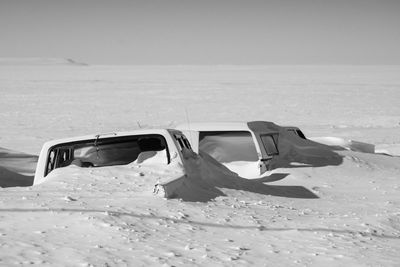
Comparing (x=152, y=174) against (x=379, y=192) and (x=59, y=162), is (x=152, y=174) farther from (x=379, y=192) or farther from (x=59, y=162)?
(x=379, y=192)

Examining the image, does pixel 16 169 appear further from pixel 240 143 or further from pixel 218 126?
pixel 240 143

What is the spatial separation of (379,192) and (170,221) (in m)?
5.07

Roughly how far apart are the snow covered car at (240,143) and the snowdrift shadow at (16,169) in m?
2.95

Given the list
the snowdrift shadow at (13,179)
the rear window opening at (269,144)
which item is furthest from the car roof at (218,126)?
the snowdrift shadow at (13,179)

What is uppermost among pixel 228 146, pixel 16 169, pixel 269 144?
pixel 269 144

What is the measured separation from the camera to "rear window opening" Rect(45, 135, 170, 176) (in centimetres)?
899

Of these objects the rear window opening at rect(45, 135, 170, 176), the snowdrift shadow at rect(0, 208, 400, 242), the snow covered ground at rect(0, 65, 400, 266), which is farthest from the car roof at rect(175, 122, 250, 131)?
the snowdrift shadow at rect(0, 208, 400, 242)

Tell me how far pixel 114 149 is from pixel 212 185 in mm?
1400

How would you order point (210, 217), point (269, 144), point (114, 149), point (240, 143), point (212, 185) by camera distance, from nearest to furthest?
point (210, 217)
point (212, 185)
point (114, 149)
point (269, 144)
point (240, 143)

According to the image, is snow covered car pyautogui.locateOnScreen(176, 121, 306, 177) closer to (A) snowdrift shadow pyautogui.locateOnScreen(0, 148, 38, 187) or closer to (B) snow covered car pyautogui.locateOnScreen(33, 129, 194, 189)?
(B) snow covered car pyautogui.locateOnScreen(33, 129, 194, 189)

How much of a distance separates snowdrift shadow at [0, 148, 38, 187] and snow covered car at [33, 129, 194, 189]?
3.04 metres

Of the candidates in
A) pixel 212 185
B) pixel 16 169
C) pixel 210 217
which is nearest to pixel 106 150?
pixel 212 185

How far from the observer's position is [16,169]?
1406 centimetres

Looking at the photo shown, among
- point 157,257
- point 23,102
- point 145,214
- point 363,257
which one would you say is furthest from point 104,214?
point 23,102
